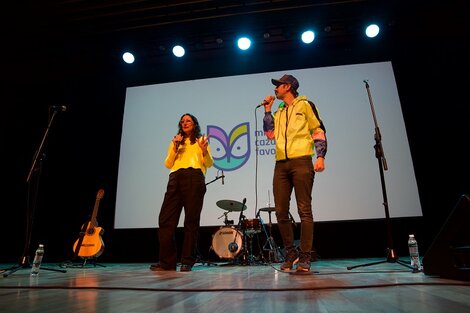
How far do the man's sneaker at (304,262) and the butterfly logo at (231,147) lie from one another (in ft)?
7.31

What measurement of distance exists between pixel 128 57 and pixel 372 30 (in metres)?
3.80

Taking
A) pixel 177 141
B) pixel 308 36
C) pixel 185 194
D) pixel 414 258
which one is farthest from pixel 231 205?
pixel 308 36

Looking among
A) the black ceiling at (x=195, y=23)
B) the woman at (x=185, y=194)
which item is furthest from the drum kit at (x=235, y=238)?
the black ceiling at (x=195, y=23)

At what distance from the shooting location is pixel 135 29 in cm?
451

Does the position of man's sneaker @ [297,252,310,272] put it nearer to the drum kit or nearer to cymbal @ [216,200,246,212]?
the drum kit

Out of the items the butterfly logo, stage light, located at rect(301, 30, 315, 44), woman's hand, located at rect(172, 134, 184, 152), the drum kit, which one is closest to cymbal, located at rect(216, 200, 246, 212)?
the drum kit

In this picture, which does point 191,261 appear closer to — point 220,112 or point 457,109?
point 220,112

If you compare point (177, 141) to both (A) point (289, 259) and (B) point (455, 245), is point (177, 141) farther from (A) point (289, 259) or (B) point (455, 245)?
(B) point (455, 245)

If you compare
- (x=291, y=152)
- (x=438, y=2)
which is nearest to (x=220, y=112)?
(x=291, y=152)

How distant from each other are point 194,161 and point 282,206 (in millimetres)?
1036

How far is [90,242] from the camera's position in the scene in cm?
414

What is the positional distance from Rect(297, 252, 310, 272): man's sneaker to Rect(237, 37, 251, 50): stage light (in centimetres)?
351

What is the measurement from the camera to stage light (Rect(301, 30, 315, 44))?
4.51 m

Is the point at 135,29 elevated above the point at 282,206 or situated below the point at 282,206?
above
